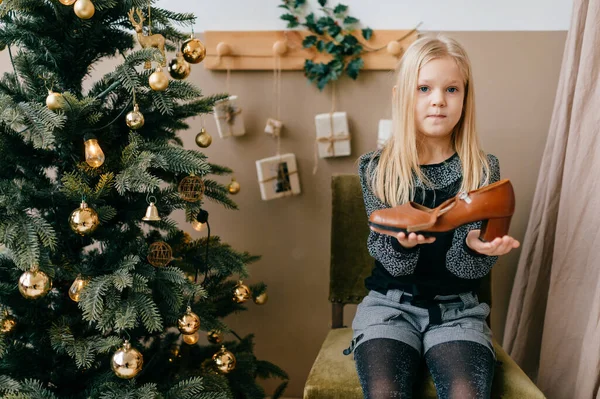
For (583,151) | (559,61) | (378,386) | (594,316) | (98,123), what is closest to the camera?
(378,386)

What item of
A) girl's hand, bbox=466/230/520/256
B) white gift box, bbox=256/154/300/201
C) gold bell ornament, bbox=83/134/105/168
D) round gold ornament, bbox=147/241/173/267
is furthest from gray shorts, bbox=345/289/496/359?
gold bell ornament, bbox=83/134/105/168

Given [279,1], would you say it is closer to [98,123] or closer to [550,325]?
[98,123]

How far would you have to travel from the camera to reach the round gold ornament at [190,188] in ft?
3.85

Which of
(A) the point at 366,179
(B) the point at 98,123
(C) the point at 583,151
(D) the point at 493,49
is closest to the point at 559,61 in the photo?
(D) the point at 493,49

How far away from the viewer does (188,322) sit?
1.17 m

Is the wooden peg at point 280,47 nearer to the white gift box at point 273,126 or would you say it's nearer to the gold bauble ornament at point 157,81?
the white gift box at point 273,126

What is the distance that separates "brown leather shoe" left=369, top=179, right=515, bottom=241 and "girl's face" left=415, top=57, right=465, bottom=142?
10.2 inches

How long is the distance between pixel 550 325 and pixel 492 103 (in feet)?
2.19

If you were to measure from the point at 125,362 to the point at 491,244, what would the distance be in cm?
77

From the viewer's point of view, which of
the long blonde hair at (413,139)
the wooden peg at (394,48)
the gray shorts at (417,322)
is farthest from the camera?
the wooden peg at (394,48)

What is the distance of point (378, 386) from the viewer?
1017 mm

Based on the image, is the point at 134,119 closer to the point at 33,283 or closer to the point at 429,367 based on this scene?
the point at 33,283

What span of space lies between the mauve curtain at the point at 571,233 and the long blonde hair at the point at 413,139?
0.29 metres

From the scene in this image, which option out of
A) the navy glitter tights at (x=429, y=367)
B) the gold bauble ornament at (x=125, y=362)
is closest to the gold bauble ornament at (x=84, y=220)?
the gold bauble ornament at (x=125, y=362)
